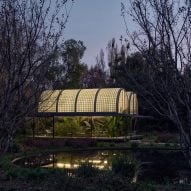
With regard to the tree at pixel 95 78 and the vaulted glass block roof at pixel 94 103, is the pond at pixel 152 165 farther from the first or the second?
Answer: the tree at pixel 95 78

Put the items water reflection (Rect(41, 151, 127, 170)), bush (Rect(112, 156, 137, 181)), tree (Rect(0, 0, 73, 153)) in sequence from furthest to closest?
water reflection (Rect(41, 151, 127, 170)), bush (Rect(112, 156, 137, 181)), tree (Rect(0, 0, 73, 153))

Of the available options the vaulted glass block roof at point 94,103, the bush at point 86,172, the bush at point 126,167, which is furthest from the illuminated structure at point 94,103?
the bush at point 86,172

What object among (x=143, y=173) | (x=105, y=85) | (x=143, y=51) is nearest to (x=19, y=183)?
(x=143, y=51)

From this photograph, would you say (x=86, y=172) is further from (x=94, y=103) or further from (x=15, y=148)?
(x=94, y=103)

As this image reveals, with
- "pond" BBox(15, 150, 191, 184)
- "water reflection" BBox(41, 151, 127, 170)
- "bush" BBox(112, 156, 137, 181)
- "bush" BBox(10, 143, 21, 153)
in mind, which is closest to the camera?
"bush" BBox(112, 156, 137, 181)

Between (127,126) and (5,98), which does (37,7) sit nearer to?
(5,98)

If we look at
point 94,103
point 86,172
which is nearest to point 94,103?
point 94,103

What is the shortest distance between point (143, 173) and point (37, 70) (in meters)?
8.74

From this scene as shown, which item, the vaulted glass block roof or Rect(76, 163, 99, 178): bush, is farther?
the vaulted glass block roof

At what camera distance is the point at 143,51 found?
29.6 ft

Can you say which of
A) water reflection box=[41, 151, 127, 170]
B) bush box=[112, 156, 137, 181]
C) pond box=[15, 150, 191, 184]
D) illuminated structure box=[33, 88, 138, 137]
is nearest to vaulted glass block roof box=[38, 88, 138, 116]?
illuminated structure box=[33, 88, 138, 137]

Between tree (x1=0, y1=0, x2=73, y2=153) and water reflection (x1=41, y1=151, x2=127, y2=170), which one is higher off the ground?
tree (x1=0, y1=0, x2=73, y2=153)

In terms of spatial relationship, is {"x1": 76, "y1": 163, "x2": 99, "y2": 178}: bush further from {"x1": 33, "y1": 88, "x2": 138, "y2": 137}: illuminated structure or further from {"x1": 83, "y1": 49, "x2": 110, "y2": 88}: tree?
{"x1": 83, "y1": 49, "x2": 110, "y2": 88}: tree

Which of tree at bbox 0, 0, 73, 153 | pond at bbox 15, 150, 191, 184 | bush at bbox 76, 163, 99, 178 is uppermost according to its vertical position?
tree at bbox 0, 0, 73, 153
